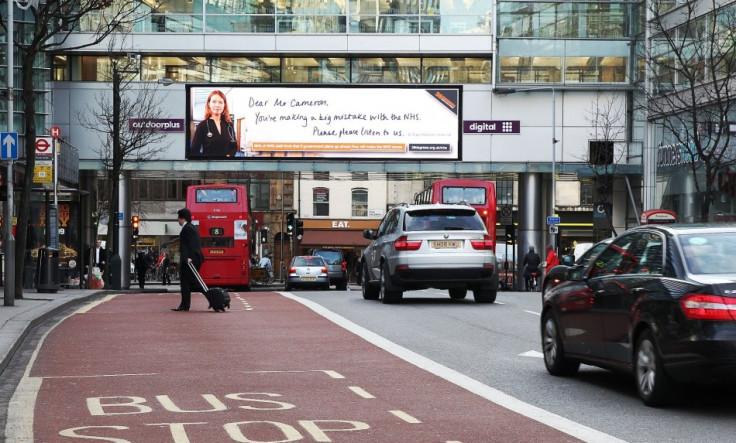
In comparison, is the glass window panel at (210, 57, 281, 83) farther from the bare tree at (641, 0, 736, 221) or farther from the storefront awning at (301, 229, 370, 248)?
the storefront awning at (301, 229, 370, 248)

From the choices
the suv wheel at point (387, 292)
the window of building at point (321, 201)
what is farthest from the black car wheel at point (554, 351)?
the window of building at point (321, 201)

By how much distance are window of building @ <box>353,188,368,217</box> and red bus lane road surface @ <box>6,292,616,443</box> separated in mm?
66648

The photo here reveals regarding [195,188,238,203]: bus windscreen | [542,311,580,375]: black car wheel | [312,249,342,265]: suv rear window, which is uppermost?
[195,188,238,203]: bus windscreen

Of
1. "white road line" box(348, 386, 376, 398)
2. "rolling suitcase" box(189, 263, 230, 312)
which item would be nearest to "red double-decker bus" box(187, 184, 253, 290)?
"rolling suitcase" box(189, 263, 230, 312)

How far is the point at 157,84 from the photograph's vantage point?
52219mm

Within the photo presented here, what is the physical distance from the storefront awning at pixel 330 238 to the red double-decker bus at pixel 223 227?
37495 millimetres

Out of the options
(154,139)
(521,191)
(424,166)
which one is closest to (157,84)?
(154,139)

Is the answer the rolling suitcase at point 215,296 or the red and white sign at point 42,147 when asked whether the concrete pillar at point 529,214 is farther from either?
the rolling suitcase at point 215,296

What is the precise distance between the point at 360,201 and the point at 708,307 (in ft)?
247

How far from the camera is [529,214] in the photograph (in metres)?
54.0

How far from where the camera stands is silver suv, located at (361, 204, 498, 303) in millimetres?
23281

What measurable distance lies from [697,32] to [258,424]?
3423cm

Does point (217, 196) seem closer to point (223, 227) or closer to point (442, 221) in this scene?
point (223, 227)

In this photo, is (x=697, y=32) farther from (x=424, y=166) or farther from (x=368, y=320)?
(x=368, y=320)
